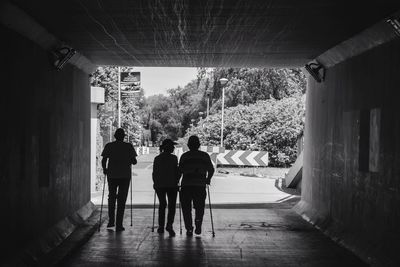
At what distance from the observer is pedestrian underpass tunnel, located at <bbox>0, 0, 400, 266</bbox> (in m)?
6.96

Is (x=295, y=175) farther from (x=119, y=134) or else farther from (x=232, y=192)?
(x=119, y=134)

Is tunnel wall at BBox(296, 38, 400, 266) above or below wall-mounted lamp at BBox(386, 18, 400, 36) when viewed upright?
below

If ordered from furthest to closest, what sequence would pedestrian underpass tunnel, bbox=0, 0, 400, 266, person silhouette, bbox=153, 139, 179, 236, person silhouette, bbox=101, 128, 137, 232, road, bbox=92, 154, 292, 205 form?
1. road, bbox=92, 154, 292, 205
2. person silhouette, bbox=101, 128, 137, 232
3. person silhouette, bbox=153, 139, 179, 236
4. pedestrian underpass tunnel, bbox=0, 0, 400, 266

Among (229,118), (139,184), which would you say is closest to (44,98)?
(139,184)

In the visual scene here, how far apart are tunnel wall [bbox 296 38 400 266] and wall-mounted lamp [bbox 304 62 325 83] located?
0.17m

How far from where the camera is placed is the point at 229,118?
35375 mm

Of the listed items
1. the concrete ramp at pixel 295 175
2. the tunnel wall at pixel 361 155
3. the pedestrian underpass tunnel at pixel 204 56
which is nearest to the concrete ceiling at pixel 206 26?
the pedestrian underpass tunnel at pixel 204 56

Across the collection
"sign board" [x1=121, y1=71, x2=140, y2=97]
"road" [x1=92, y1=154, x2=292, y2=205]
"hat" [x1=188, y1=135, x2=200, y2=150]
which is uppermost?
"sign board" [x1=121, y1=71, x2=140, y2=97]

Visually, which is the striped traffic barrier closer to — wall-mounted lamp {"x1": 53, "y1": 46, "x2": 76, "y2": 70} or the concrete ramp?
the concrete ramp

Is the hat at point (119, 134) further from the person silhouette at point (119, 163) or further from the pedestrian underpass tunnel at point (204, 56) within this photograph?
the pedestrian underpass tunnel at point (204, 56)

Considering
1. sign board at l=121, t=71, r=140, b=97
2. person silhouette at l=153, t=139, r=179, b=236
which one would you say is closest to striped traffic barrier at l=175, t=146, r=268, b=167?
sign board at l=121, t=71, r=140, b=97

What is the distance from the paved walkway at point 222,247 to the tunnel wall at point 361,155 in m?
0.45

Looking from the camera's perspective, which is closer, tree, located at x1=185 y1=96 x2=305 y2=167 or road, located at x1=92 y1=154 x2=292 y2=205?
road, located at x1=92 y1=154 x2=292 y2=205

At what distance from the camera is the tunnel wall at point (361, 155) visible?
23.3 feet
